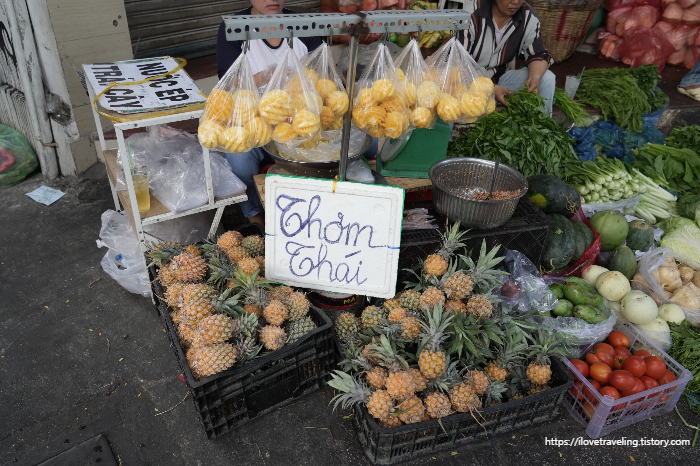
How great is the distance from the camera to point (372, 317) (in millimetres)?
2449

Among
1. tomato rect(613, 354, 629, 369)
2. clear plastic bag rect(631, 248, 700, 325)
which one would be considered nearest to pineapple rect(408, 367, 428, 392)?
tomato rect(613, 354, 629, 369)

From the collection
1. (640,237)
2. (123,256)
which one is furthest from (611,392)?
(123,256)

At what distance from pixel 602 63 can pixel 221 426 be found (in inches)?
290

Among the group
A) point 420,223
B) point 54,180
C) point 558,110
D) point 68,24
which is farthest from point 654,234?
point 54,180

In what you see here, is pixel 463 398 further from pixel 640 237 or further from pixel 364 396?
pixel 640 237

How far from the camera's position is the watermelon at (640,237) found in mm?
3557

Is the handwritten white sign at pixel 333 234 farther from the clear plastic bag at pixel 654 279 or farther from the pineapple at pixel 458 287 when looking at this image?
the clear plastic bag at pixel 654 279

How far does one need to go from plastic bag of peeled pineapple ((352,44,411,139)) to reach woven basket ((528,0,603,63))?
5.14 metres

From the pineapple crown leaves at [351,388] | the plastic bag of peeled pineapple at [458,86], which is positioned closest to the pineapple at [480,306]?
the pineapple crown leaves at [351,388]

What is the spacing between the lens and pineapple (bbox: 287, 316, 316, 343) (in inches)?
89.4

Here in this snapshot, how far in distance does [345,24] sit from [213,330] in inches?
57.3

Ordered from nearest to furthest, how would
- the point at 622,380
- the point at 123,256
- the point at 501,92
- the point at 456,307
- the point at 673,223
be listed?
the point at 456,307 < the point at 622,380 < the point at 123,256 < the point at 673,223 < the point at 501,92

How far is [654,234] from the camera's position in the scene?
12.5 ft

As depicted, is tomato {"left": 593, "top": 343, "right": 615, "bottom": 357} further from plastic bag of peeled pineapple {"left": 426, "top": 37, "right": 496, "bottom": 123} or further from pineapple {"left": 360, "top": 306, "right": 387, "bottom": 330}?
plastic bag of peeled pineapple {"left": 426, "top": 37, "right": 496, "bottom": 123}
